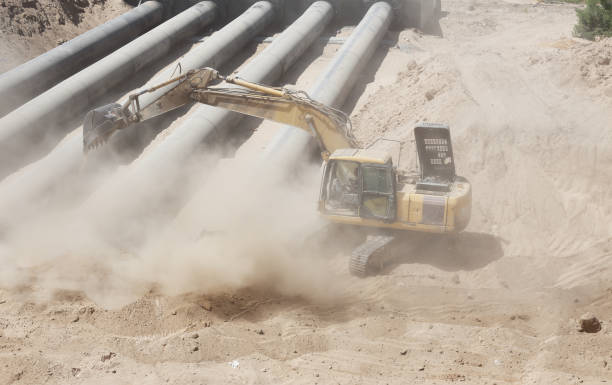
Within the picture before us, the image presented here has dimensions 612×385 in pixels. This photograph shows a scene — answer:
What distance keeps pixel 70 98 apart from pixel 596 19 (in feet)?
59.7

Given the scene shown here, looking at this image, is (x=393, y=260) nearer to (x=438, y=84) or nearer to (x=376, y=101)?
(x=438, y=84)

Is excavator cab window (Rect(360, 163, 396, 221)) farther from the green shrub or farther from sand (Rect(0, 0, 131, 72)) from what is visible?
sand (Rect(0, 0, 131, 72))

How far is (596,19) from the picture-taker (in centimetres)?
2402

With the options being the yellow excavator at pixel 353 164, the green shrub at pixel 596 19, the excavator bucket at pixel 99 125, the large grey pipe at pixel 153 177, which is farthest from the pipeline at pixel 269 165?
the green shrub at pixel 596 19

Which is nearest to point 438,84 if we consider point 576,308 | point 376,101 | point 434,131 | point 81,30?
point 376,101

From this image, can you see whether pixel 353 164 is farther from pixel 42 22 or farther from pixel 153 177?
pixel 42 22

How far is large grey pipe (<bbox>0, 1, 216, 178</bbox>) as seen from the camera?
1719 cm

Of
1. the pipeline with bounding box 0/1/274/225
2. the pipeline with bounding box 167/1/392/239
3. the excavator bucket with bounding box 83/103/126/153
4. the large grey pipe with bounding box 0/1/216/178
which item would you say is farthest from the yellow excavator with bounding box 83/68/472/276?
the large grey pipe with bounding box 0/1/216/178

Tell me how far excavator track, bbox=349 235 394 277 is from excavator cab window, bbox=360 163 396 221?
481 millimetres

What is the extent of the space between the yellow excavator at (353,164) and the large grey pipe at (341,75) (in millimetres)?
3297

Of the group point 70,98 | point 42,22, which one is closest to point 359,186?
point 70,98

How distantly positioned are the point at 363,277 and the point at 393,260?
92cm

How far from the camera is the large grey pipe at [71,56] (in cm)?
1959

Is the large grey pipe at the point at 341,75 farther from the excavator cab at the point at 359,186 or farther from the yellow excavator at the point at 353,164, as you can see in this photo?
the excavator cab at the point at 359,186
